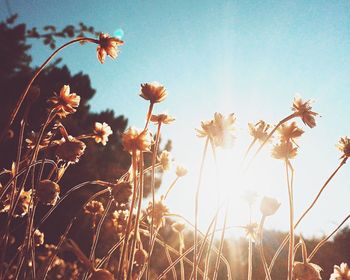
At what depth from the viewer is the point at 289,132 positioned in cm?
105

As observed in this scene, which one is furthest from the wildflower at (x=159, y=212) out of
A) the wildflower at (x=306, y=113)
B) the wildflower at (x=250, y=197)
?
the wildflower at (x=306, y=113)

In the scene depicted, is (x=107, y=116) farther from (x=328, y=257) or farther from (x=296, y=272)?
(x=296, y=272)

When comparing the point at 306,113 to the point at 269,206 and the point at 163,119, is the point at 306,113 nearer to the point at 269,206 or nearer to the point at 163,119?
the point at 269,206

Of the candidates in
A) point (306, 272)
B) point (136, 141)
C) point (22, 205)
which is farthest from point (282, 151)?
point (22, 205)

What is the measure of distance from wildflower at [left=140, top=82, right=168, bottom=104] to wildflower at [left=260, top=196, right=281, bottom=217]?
0.44 metres

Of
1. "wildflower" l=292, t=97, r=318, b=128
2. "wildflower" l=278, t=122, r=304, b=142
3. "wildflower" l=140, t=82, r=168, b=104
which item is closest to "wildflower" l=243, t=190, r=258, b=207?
"wildflower" l=278, t=122, r=304, b=142

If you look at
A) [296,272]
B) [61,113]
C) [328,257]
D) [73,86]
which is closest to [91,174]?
[73,86]

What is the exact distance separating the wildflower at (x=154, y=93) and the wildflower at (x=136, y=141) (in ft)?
0.73

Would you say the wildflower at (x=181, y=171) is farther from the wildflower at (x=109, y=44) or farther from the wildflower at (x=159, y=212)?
the wildflower at (x=109, y=44)

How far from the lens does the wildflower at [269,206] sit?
0.92m

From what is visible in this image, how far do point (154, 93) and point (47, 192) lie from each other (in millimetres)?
420

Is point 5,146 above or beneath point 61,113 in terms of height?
above

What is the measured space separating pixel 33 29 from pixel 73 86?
5.90 m

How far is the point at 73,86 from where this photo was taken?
25.6ft
